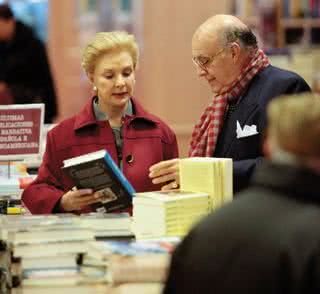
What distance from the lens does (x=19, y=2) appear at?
10133mm

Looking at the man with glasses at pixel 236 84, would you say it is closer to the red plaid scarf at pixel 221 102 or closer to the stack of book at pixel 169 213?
the red plaid scarf at pixel 221 102

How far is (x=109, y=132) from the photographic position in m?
4.48

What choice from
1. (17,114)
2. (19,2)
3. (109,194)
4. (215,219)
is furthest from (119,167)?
(19,2)

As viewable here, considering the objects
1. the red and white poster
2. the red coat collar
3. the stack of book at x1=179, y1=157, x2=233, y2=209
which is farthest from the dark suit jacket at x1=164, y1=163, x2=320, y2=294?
the red and white poster

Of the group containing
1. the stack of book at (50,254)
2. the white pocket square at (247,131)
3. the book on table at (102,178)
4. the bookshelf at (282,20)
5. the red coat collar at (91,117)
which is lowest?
the stack of book at (50,254)

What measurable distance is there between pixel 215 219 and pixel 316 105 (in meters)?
0.38

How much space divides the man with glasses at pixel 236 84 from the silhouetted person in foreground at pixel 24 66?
3.84 metres

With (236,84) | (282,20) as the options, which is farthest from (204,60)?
(282,20)

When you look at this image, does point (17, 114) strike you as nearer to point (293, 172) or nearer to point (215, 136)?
point (215, 136)

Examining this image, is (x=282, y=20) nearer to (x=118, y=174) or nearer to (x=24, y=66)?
(x=24, y=66)

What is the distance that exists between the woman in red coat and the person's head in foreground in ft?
5.85

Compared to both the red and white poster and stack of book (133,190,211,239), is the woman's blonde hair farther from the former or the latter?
stack of book (133,190,211,239)

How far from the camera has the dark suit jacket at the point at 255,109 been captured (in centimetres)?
441

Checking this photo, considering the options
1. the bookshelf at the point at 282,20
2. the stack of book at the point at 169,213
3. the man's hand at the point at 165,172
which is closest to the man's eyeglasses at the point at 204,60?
the man's hand at the point at 165,172
